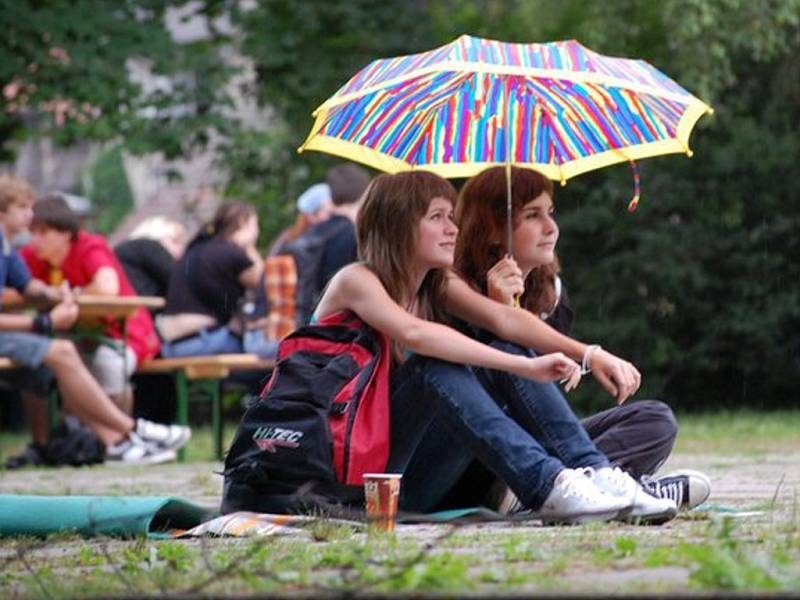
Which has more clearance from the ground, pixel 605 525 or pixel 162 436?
pixel 605 525

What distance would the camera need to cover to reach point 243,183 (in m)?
20.5

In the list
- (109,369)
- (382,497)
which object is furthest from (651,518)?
(109,369)

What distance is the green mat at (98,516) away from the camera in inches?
245

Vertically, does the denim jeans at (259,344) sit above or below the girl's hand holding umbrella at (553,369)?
below

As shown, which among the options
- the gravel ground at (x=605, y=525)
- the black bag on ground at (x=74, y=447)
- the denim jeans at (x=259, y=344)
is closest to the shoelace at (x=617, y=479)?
the gravel ground at (x=605, y=525)

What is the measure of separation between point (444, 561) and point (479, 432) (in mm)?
1383

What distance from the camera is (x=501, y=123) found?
7266mm

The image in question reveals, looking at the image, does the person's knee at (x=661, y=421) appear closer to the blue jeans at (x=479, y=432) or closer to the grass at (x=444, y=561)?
the grass at (x=444, y=561)

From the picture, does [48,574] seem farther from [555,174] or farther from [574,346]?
[555,174]

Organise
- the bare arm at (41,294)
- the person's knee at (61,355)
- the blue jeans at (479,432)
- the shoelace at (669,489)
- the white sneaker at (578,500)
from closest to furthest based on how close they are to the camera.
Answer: the white sneaker at (578,500), the blue jeans at (479,432), the shoelace at (669,489), the person's knee at (61,355), the bare arm at (41,294)

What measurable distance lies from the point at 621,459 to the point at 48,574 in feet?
Answer: 7.99

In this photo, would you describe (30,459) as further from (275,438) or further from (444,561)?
(444,561)

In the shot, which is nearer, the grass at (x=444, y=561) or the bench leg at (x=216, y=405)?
the grass at (x=444, y=561)

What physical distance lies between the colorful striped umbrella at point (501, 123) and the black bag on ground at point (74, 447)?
558cm
